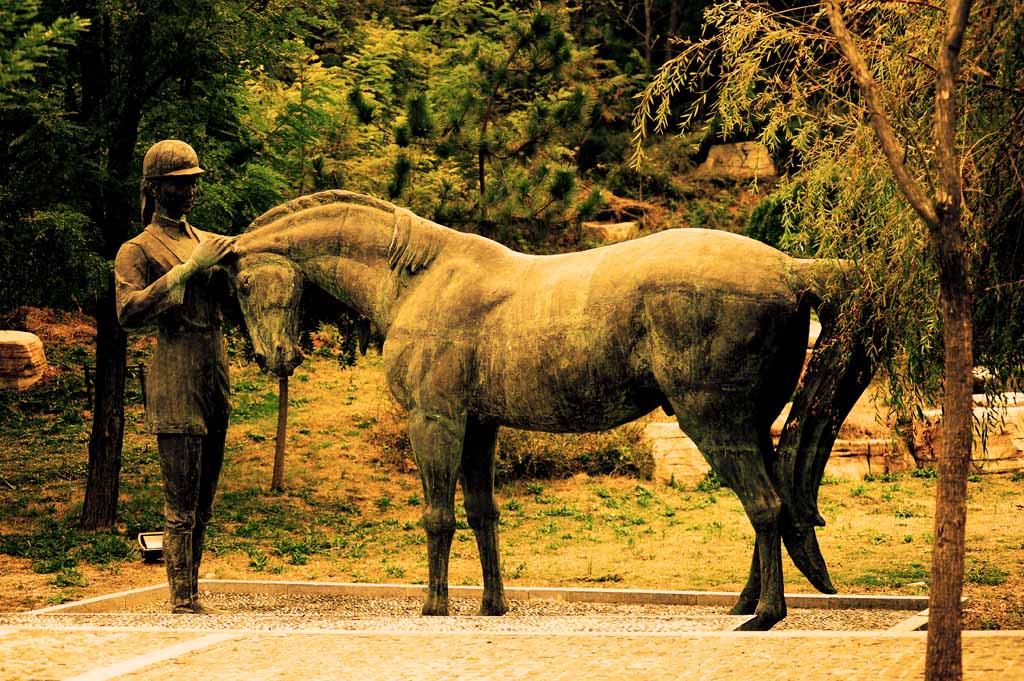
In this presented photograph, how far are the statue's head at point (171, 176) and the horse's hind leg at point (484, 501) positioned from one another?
9.05 feet

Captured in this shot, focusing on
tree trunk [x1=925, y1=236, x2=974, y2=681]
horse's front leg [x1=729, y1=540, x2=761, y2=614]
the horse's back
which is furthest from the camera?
horse's front leg [x1=729, y1=540, x2=761, y2=614]

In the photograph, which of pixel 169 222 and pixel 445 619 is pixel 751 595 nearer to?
pixel 445 619

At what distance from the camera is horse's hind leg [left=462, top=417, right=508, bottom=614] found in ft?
29.4

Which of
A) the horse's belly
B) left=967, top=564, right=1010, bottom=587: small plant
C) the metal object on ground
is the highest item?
the horse's belly

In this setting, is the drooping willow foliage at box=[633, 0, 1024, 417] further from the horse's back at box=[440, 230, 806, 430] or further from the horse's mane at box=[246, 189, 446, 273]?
the horse's mane at box=[246, 189, 446, 273]

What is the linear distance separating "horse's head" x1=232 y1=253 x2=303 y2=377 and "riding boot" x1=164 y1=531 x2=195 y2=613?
4.71ft

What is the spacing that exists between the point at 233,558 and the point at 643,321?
24.9ft

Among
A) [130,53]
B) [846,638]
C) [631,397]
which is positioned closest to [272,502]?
[130,53]

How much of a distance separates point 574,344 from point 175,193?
128 inches

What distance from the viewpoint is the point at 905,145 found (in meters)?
7.04

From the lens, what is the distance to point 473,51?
1744cm

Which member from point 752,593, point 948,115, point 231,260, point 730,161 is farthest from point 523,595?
point 730,161

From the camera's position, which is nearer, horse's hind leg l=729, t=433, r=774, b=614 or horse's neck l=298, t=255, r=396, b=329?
horse's hind leg l=729, t=433, r=774, b=614

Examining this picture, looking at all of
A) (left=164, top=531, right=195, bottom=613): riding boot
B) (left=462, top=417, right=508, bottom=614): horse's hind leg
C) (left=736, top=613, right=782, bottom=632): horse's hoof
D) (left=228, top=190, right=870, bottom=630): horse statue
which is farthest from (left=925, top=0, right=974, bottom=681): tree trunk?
(left=164, top=531, right=195, bottom=613): riding boot
